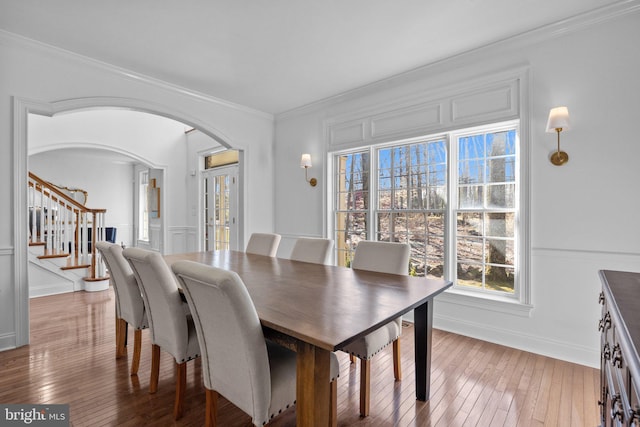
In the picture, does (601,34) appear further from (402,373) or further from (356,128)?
(402,373)

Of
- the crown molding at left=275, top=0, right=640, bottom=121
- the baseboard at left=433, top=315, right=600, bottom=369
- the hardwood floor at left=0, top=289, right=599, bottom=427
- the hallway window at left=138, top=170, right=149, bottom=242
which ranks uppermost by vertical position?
the crown molding at left=275, top=0, right=640, bottom=121

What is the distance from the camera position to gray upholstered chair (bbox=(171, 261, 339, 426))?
4.09 ft

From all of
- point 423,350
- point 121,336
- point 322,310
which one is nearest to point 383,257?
point 423,350

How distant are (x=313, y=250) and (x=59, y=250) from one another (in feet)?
14.4

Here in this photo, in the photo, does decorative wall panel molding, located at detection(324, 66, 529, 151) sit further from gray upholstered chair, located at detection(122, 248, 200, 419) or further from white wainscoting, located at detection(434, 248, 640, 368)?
gray upholstered chair, located at detection(122, 248, 200, 419)

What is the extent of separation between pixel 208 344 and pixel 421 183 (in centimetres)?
285

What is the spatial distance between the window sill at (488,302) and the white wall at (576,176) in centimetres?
4

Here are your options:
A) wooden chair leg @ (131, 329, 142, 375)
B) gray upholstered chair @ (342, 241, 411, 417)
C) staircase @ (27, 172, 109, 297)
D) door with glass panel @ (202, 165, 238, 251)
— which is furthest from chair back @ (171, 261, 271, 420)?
staircase @ (27, 172, 109, 297)

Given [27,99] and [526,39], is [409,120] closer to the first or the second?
[526,39]

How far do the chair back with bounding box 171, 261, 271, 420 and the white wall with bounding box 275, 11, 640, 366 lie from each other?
2554 millimetres

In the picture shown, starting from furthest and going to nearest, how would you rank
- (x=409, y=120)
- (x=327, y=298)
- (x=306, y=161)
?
(x=306, y=161)
(x=409, y=120)
(x=327, y=298)

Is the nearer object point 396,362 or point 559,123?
point 396,362

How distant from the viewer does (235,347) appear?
1.32 m

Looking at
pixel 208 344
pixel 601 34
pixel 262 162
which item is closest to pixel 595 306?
pixel 601 34
